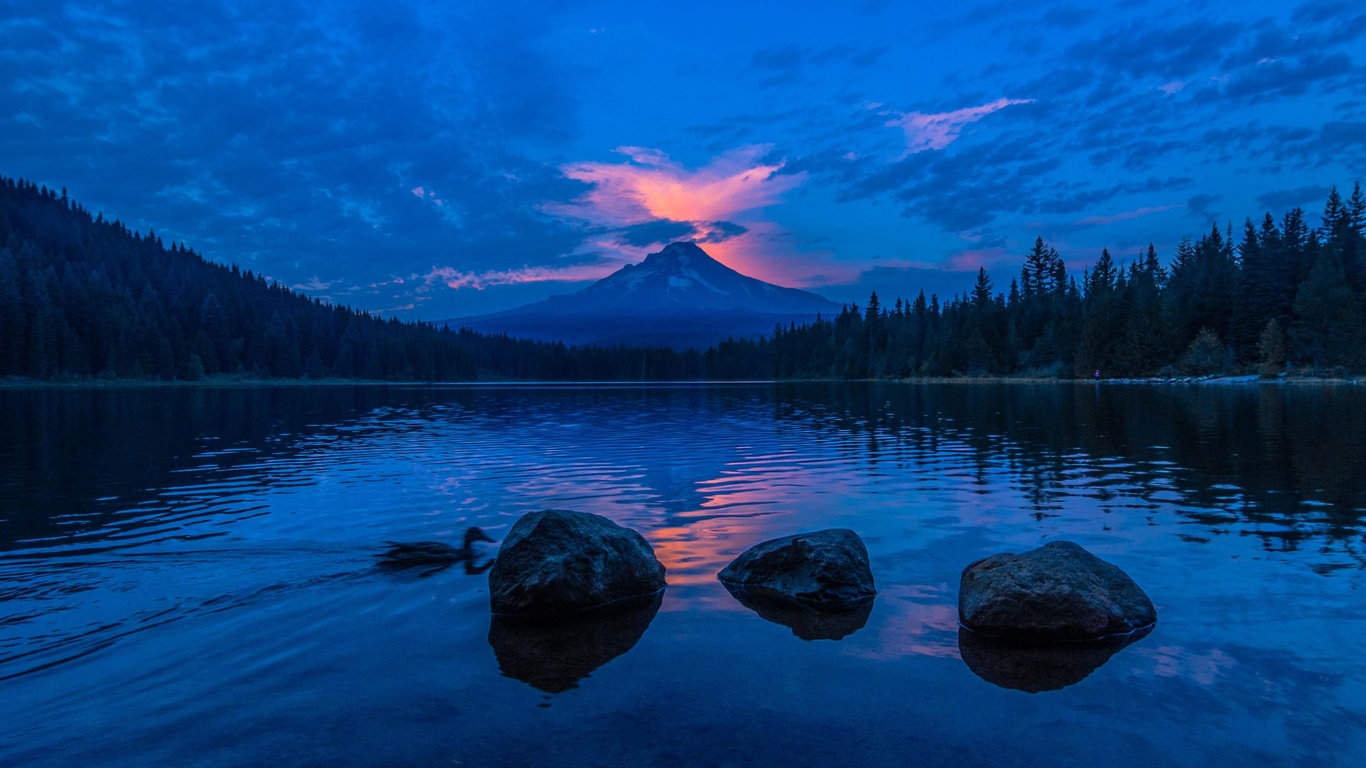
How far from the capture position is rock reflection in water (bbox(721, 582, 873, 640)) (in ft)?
32.3

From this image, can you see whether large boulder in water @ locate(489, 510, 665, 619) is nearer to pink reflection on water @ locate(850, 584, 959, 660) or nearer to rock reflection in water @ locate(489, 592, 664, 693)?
rock reflection in water @ locate(489, 592, 664, 693)

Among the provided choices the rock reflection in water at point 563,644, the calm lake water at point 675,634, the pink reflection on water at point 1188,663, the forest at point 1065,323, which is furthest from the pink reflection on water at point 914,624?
the forest at point 1065,323

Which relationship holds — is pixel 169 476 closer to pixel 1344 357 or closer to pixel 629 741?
pixel 629 741

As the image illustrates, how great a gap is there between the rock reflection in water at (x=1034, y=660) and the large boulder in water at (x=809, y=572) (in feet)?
6.42

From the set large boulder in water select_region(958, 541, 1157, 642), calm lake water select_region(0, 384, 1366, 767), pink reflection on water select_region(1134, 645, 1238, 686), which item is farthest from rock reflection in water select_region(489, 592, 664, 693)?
pink reflection on water select_region(1134, 645, 1238, 686)

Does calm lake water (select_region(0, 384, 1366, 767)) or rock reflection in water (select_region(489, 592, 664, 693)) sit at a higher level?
calm lake water (select_region(0, 384, 1366, 767))

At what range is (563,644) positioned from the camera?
31.5ft

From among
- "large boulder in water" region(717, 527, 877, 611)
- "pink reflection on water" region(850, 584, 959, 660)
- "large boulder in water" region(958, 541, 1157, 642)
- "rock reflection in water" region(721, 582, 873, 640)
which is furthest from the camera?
"large boulder in water" region(717, 527, 877, 611)

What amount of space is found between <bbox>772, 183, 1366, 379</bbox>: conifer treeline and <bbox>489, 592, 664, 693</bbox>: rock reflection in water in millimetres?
117565

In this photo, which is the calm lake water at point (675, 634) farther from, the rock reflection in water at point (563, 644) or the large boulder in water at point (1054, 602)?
the large boulder in water at point (1054, 602)

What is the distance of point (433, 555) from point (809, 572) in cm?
741

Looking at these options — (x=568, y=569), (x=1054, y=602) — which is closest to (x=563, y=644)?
(x=568, y=569)

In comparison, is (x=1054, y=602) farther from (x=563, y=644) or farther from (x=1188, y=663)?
(x=563, y=644)

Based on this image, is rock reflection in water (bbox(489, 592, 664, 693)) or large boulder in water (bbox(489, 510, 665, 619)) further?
large boulder in water (bbox(489, 510, 665, 619))
